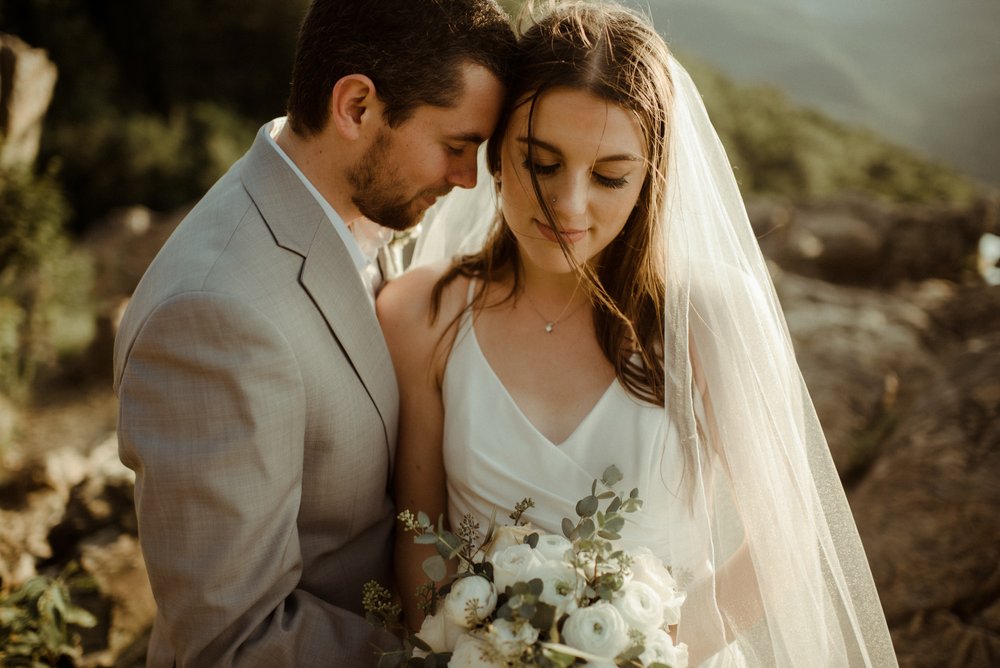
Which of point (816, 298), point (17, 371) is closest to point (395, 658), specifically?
point (816, 298)

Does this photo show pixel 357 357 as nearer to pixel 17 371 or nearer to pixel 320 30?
pixel 320 30

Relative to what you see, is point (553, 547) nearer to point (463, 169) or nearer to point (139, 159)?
point (463, 169)

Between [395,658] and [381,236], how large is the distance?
1.44 metres

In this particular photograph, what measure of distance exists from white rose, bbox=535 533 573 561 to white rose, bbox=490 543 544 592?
31 millimetres

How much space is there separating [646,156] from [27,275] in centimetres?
615

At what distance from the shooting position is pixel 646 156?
1.99 m

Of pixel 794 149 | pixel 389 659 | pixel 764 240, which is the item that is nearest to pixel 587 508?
pixel 389 659

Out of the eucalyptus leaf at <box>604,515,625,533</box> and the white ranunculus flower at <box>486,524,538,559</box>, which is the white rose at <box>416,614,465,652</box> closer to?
the white ranunculus flower at <box>486,524,538,559</box>

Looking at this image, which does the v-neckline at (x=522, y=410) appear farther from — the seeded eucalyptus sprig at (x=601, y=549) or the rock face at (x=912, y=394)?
the rock face at (x=912, y=394)

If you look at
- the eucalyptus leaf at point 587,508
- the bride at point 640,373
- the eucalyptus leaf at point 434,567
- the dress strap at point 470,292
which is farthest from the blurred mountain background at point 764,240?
the eucalyptus leaf at point 434,567

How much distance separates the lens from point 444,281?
95.4 inches

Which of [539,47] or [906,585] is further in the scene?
[906,585]

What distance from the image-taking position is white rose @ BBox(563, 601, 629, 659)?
52.2 inches

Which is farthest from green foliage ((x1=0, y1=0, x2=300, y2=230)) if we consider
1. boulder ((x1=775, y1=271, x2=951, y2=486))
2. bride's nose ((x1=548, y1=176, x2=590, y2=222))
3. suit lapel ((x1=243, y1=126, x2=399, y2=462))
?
bride's nose ((x1=548, y1=176, x2=590, y2=222))
